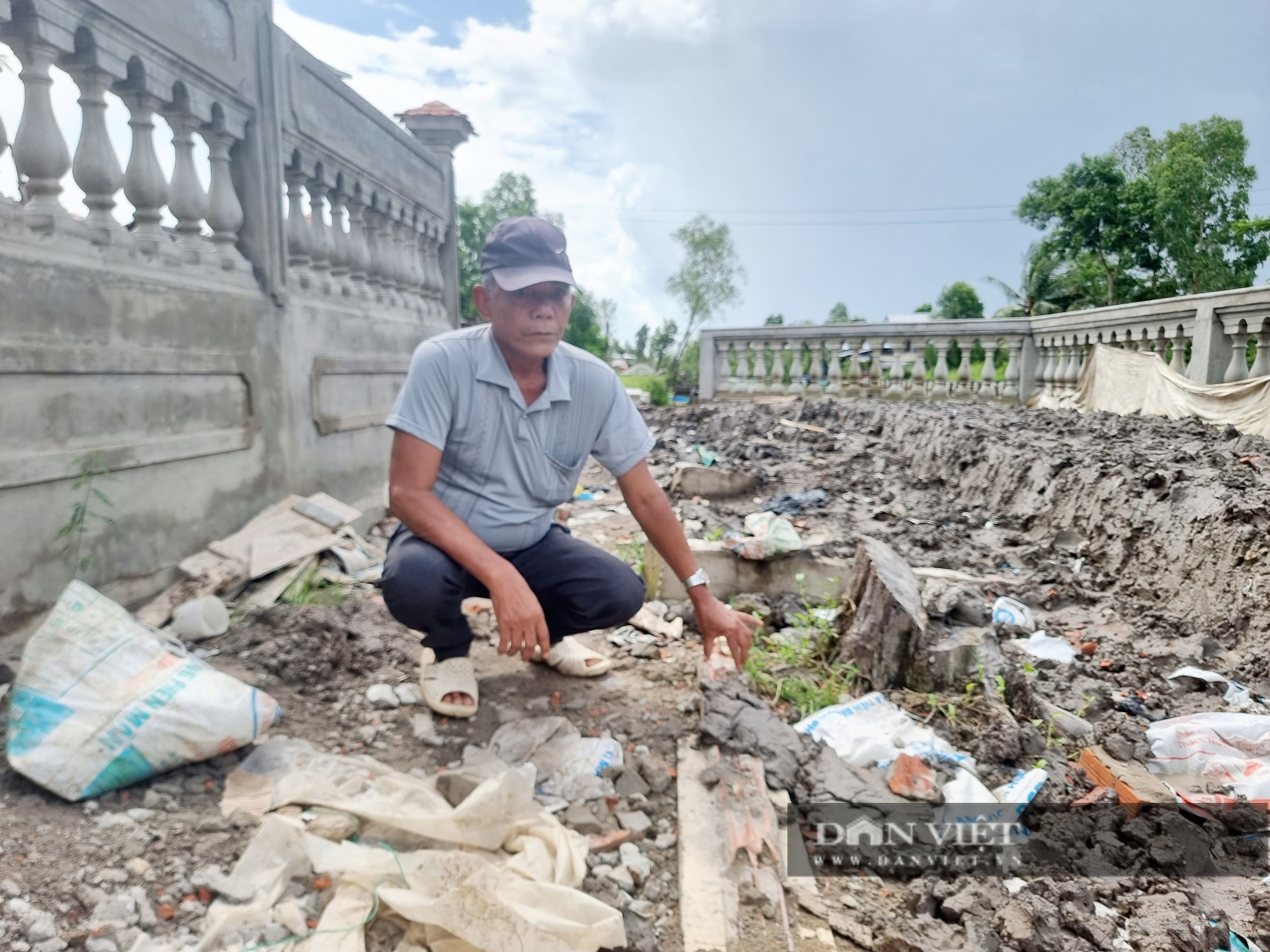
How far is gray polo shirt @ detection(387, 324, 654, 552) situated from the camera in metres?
2.50

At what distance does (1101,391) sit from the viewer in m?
7.88

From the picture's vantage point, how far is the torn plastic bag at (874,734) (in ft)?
7.86

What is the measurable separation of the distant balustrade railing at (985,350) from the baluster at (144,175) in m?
7.10

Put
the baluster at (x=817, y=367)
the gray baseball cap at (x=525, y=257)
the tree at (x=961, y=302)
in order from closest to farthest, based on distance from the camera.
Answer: the gray baseball cap at (x=525, y=257), the baluster at (x=817, y=367), the tree at (x=961, y=302)

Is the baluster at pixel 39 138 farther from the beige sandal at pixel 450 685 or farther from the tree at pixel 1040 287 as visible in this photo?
the tree at pixel 1040 287

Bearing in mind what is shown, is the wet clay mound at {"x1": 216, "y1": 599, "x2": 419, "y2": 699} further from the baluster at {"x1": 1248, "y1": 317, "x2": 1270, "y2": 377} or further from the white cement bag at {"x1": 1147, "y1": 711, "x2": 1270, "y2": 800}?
the baluster at {"x1": 1248, "y1": 317, "x2": 1270, "y2": 377}

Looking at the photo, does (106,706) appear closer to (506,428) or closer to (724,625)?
(506,428)

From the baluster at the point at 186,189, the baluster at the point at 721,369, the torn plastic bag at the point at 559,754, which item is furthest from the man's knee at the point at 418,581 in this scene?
the baluster at the point at 721,369

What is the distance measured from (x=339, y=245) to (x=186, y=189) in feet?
4.95

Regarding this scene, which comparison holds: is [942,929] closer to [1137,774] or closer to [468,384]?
[1137,774]

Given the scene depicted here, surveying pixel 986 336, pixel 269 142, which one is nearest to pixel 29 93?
pixel 269 142

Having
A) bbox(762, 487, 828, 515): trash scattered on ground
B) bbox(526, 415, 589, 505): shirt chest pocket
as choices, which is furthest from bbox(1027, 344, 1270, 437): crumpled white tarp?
bbox(526, 415, 589, 505): shirt chest pocket

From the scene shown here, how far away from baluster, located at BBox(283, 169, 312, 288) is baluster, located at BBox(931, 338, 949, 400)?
27.2 feet

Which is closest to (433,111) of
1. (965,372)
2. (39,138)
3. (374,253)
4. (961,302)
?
(374,253)
